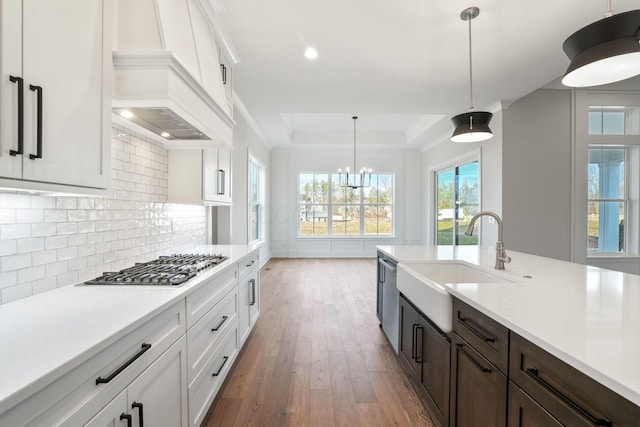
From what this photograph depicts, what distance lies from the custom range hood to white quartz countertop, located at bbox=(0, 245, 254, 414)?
3.06 feet

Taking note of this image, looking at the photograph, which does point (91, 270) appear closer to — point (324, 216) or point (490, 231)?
point (490, 231)

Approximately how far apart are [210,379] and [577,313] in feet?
6.31

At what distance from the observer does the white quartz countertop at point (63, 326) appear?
687mm

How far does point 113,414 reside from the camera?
3.05 feet

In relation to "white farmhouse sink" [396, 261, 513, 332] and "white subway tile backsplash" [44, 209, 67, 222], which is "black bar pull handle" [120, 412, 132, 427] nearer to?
"white subway tile backsplash" [44, 209, 67, 222]

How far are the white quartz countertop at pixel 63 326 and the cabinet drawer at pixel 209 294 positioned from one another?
95 millimetres

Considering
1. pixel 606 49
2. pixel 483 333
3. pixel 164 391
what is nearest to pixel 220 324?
pixel 164 391

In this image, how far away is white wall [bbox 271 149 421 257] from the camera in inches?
298

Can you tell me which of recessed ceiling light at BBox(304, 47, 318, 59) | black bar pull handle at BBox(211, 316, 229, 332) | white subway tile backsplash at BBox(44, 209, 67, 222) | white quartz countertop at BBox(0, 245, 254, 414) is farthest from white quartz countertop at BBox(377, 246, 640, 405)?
recessed ceiling light at BBox(304, 47, 318, 59)

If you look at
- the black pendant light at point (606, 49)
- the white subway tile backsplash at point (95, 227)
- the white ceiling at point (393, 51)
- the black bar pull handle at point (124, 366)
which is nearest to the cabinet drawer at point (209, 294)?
the black bar pull handle at point (124, 366)

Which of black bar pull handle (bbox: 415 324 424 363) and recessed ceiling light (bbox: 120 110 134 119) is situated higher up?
recessed ceiling light (bbox: 120 110 134 119)

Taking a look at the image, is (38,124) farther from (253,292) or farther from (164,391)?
(253,292)

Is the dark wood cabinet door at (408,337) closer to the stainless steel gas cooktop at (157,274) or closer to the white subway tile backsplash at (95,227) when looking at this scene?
the stainless steel gas cooktop at (157,274)

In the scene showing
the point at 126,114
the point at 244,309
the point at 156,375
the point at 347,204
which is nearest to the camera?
the point at 156,375
